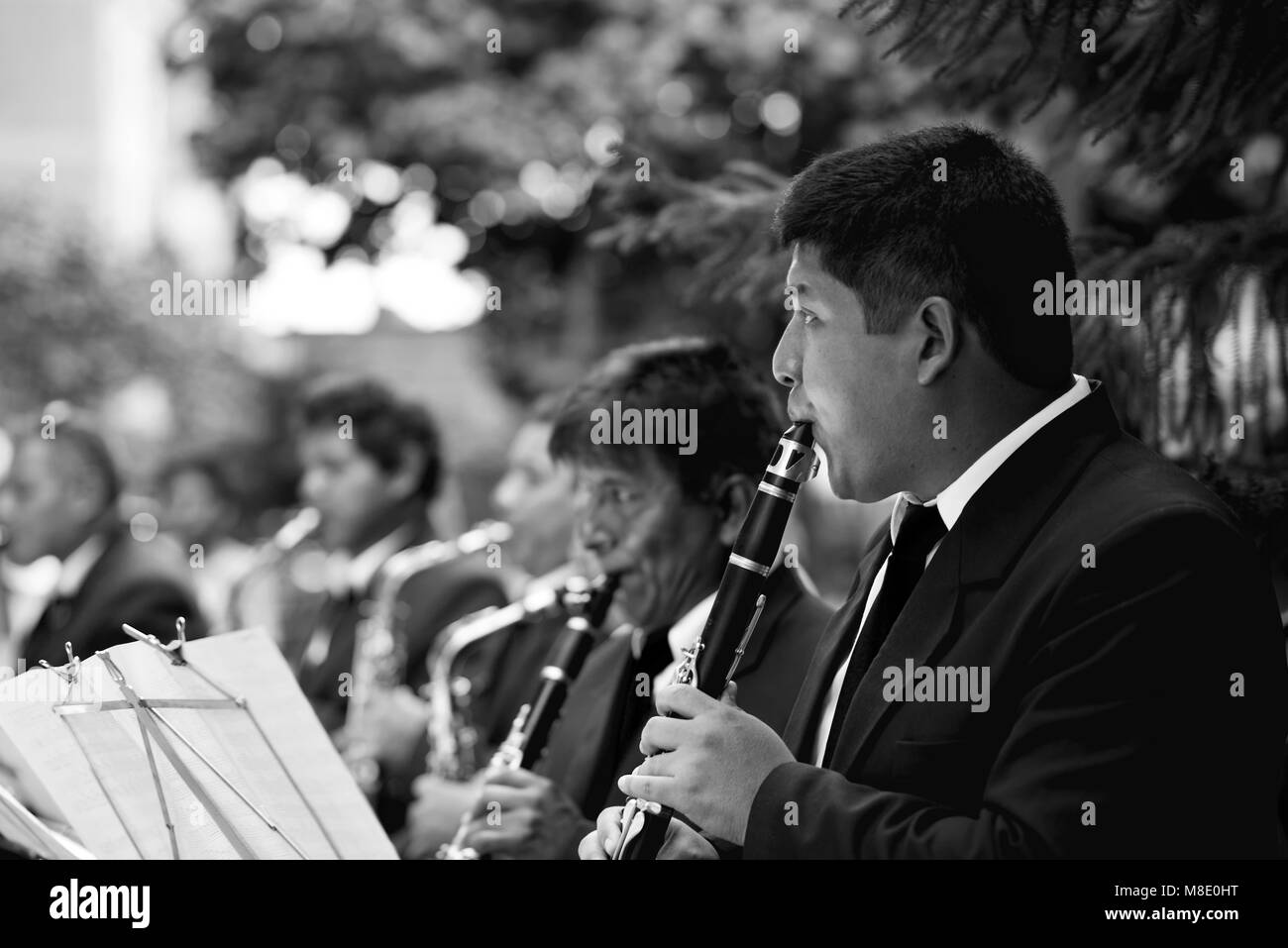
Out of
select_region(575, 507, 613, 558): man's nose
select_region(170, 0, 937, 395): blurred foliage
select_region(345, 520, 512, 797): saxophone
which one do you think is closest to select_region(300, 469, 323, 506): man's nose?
select_region(345, 520, 512, 797): saxophone

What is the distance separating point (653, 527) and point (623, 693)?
0.41 m

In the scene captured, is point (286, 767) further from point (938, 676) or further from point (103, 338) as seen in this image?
point (103, 338)

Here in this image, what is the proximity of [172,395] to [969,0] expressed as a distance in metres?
14.9

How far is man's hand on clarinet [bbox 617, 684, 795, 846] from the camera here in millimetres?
2076

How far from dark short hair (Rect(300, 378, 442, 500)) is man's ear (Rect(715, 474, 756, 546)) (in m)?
3.16

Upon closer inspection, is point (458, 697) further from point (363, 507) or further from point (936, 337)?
point (936, 337)

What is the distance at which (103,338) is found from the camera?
1527 cm

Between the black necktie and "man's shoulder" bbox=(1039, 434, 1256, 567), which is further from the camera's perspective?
the black necktie

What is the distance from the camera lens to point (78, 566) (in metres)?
5.87

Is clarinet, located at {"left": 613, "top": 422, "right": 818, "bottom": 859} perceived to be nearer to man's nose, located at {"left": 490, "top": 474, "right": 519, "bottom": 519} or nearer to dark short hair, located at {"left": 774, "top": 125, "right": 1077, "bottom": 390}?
dark short hair, located at {"left": 774, "top": 125, "right": 1077, "bottom": 390}

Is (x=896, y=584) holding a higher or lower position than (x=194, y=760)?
higher

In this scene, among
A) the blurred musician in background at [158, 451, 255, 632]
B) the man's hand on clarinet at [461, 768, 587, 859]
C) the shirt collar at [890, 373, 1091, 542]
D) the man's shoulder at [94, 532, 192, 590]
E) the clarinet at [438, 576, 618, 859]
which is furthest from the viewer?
the blurred musician in background at [158, 451, 255, 632]

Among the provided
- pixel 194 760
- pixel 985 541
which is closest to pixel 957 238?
pixel 985 541

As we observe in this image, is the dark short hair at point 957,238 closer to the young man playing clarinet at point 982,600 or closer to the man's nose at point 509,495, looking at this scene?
the young man playing clarinet at point 982,600
